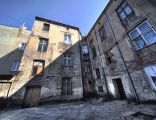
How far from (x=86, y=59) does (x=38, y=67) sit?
6.76 metres

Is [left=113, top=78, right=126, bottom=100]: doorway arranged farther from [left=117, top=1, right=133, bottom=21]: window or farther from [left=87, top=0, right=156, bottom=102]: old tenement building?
[left=117, top=1, right=133, bottom=21]: window

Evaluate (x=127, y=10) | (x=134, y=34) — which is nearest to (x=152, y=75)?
(x=134, y=34)

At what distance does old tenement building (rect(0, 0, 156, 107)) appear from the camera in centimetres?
634

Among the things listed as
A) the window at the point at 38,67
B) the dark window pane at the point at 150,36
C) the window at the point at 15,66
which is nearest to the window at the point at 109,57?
the dark window pane at the point at 150,36

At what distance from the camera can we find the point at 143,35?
6.38 meters

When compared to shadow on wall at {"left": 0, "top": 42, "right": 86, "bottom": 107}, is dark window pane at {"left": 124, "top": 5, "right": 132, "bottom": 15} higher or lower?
higher

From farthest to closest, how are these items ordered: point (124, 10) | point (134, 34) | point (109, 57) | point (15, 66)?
point (15, 66) → point (109, 57) → point (124, 10) → point (134, 34)

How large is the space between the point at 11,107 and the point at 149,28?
40.4ft

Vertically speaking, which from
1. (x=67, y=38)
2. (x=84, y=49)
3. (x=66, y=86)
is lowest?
(x=66, y=86)

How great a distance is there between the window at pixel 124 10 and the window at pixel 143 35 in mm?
1749

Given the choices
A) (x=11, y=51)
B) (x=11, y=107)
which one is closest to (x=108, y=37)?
(x=11, y=107)

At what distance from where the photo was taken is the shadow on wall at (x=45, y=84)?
8.23 meters

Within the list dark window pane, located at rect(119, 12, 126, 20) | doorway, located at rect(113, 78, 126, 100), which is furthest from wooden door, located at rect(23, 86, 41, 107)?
dark window pane, located at rect(119, 12, 126, 20)

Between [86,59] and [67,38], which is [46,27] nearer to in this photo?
[67,38]
